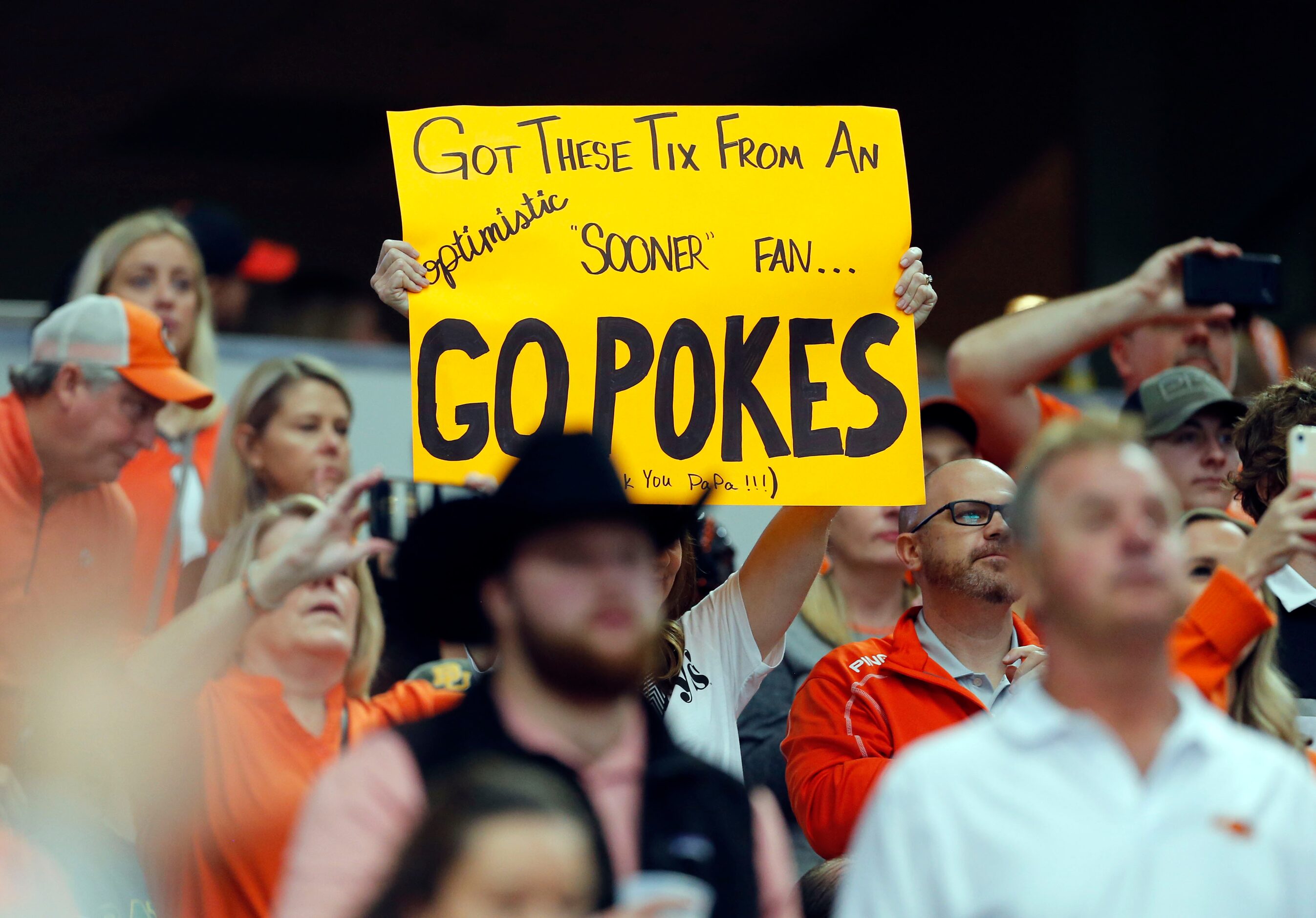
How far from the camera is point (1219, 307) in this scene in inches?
166

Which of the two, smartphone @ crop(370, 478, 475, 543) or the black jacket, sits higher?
smartphone @ crop(370, 478, 475, 543)

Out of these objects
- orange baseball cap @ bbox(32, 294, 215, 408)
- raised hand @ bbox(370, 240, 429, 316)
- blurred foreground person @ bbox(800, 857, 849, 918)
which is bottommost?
blurred foreground person @ bbox(800, 857, 849, 918)

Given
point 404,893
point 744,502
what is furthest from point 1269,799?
point 744,502

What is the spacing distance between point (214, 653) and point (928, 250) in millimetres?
6788

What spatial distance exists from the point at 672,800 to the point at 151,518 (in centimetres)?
271

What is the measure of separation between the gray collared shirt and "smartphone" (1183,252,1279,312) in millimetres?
1182

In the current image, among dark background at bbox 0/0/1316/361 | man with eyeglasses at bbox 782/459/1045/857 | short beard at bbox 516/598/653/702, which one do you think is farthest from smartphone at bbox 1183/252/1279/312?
dark background at bbox 0/0/1316/361

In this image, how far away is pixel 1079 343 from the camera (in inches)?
170

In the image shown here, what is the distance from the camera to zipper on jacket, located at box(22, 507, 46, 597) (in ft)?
13.5

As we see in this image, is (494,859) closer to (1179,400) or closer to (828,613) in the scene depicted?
(828,613)

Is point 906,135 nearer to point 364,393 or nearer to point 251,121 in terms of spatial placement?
point 251,121

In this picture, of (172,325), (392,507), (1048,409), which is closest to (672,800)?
(392,507)

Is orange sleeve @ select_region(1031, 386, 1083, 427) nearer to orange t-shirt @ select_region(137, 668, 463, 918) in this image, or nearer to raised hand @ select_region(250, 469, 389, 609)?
orange t-shirt @ select_region(137, 668, 463, 918)

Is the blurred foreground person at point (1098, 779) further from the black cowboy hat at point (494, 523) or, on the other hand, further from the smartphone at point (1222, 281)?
the smartphone at point (1222, 281)
